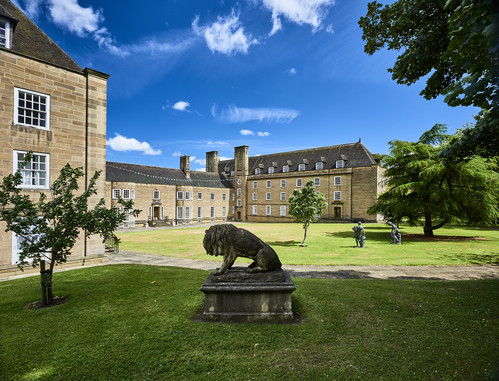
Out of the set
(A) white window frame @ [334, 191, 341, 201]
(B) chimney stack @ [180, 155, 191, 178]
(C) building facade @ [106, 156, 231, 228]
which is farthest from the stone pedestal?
(B) chimney stack @ [180, 155, 191, 178]

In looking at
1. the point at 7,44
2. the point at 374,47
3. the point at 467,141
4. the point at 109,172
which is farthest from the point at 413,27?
the point at 109,172

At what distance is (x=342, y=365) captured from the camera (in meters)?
4.89

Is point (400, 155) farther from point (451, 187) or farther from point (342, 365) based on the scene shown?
point (342, 365)

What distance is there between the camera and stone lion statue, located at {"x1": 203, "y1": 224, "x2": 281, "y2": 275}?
7191 millimetres

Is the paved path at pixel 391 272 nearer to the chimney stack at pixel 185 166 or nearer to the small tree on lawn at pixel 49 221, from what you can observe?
the small tree on lawn at pixel 49 221

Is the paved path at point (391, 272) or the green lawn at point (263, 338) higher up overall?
the green lawn at point (263, 338)

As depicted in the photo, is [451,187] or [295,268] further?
[451,187]

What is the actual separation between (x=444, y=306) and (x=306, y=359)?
4.77 metres

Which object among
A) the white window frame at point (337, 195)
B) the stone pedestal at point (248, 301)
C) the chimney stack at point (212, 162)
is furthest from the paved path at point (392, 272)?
the chimney stack at point (212, 162)

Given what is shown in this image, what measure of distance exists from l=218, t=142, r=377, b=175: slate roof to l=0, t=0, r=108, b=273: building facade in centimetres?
4211

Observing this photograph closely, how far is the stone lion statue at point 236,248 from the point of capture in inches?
283

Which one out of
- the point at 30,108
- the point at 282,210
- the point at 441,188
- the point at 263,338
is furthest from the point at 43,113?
the point at 282,210

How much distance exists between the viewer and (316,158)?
53.3m

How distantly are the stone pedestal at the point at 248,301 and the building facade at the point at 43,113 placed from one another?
446 inches
